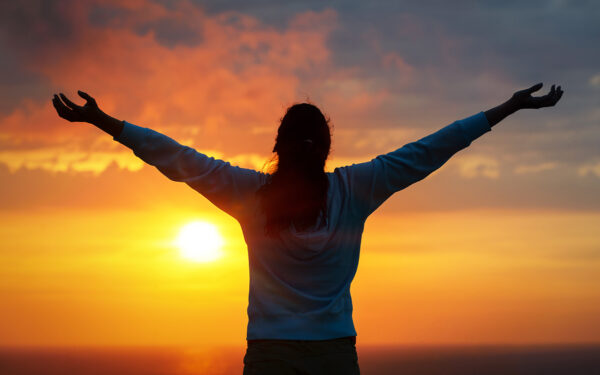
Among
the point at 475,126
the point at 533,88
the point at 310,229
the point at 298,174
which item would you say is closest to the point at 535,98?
the point at 533,88

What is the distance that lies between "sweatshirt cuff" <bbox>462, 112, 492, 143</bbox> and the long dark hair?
96 centimetres

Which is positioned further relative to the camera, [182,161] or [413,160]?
[413,160]

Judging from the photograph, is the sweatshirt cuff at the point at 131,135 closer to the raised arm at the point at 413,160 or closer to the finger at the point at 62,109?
the finger at the point at 62,109

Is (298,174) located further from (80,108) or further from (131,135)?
(80,108)

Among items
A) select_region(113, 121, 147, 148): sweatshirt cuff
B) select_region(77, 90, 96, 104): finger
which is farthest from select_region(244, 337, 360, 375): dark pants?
select_region(77, 90, 96, 104): finger

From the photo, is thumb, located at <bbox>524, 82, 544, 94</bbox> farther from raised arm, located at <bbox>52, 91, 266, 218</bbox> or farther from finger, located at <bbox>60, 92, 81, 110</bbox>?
finger, located at <bbox>60, 92, 81, 110</bbox>

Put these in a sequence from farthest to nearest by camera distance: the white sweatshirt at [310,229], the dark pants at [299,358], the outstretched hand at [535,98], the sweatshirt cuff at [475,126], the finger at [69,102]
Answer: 1. the outstretched hand at [535,98]
2. the sweatshirt cuff at [475,126]
3. the finger at [69,102]
4. the white sweatshirt at [310,229]
5. the dark pants at [299,358]

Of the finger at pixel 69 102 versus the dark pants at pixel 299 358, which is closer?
the dark pants at pixel 299 358

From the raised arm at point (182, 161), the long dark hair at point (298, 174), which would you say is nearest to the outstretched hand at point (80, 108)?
the raised arm at point (182, 161)

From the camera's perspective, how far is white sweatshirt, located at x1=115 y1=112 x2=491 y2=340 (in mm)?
4227

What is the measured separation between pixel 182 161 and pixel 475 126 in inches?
78.6

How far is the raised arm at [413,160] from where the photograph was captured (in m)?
4.52

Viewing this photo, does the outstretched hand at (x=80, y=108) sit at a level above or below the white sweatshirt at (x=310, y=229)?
above

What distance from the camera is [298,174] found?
4.41 metres
